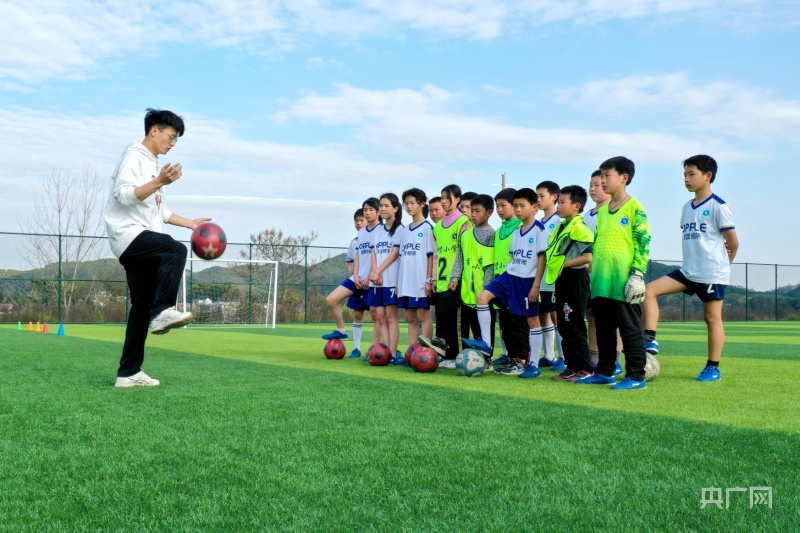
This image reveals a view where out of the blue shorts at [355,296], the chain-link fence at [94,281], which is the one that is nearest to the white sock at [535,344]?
the blue shorts at [355,296]

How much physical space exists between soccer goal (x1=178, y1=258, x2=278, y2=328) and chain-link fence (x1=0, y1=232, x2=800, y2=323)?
48 mm

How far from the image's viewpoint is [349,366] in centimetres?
777

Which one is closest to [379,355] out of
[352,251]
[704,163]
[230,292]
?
[352,251]

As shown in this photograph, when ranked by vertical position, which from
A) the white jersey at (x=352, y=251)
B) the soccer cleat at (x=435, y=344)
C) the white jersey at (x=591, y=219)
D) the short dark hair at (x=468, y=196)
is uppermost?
the short dark hair at (x=468, y=196)

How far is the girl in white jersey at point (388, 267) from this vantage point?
27.7 ft

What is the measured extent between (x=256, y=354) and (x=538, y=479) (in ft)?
23.7

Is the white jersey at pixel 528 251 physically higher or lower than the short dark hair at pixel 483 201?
lower

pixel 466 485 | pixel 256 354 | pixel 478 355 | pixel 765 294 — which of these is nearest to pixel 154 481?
pixel 466 485

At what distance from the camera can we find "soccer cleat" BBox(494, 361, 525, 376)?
23.3 feet

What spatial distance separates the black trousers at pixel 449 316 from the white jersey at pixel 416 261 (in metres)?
0.36

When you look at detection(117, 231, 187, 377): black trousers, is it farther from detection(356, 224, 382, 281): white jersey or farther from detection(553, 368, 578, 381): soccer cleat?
detection(356, 224, 382, 281): white jersey

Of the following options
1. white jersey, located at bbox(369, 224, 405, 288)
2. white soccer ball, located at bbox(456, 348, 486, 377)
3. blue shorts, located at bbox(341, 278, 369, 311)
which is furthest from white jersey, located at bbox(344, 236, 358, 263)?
white soccer ball, located at bbox(456, 348, 486, 377)

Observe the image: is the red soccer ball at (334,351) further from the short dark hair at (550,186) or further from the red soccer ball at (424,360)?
the short dark hair at (550,186)

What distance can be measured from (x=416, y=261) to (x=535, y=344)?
1760 mm
